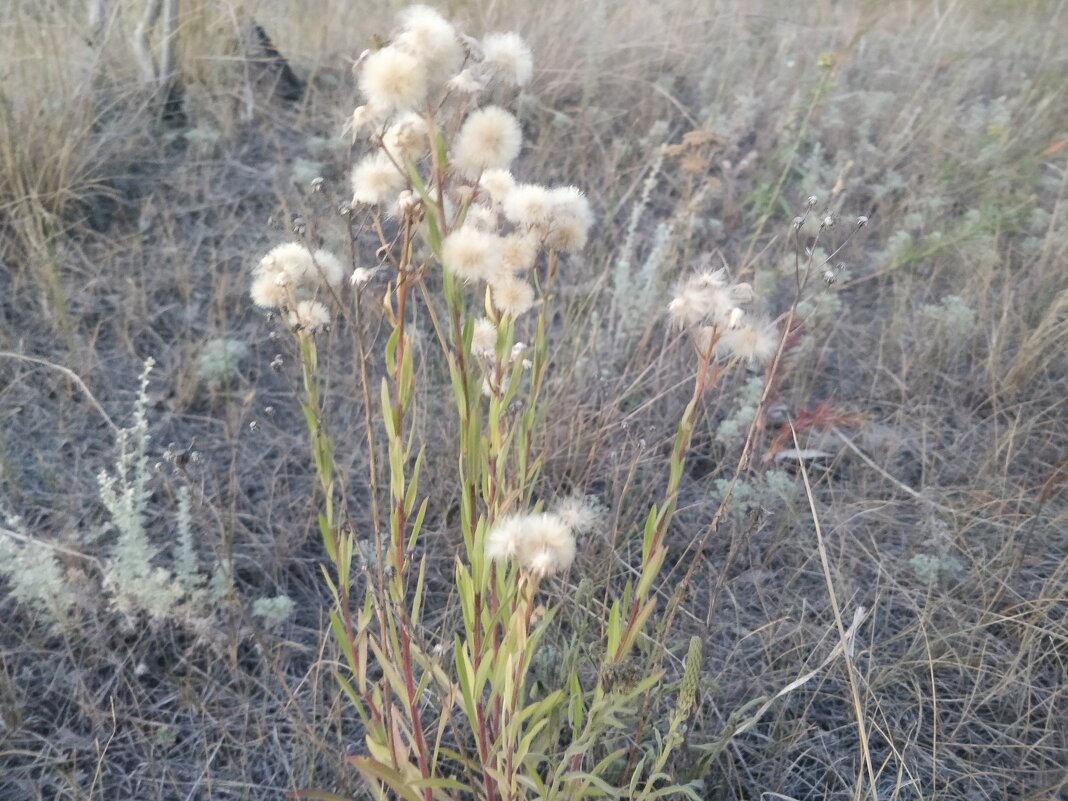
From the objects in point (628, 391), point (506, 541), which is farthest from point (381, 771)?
point (628, 391)

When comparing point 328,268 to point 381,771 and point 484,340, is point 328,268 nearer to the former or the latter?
point 484,340

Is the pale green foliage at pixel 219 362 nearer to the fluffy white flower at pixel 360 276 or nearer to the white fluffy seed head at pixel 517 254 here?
the fluffy white flower at pixel 360 276

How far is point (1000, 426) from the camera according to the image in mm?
2492

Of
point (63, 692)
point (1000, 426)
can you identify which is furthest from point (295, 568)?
point (1000, 426)

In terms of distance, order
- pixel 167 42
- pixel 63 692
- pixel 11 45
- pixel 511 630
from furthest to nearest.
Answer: pixel 167 42 < pixel 11 45 < pixel 63 692 < pixel 511 630

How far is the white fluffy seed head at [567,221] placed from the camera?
1.10 metres

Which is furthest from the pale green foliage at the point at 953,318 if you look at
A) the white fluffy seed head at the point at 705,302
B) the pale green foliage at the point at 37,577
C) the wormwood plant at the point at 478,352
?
the pale green foliage at the point at 37,577

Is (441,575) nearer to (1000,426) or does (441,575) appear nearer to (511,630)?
(511,630)

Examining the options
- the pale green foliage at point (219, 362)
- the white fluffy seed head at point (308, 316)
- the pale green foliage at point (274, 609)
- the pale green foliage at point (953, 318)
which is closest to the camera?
the white fluffy seed head at point (308, 316)

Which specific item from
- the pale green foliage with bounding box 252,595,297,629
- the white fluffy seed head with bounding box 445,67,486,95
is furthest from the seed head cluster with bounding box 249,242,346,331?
the pale green foliage with bounding box 252,595,297,629

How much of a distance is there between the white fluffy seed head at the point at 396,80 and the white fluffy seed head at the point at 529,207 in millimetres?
201

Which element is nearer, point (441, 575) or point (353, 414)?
point (441, 575)

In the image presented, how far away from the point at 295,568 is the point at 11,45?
2.32 metres

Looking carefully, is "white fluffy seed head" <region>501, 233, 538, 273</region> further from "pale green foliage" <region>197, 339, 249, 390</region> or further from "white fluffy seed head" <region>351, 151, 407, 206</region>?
"pale green foliage" <region>197, 339, 249, 390</region>
